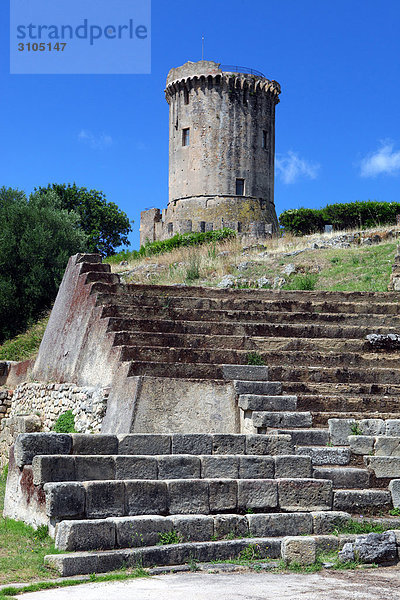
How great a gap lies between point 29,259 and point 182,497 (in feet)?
65.7

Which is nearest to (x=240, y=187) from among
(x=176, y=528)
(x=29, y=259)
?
(x=29, y=259)

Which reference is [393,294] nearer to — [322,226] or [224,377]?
[224,377]

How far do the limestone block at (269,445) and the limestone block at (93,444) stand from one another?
1549mm

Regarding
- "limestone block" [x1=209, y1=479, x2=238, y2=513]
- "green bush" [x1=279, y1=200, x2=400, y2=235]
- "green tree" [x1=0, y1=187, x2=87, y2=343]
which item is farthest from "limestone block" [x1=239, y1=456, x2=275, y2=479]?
"green bush" [x1=279, y1=200, x2=400, y2=235]

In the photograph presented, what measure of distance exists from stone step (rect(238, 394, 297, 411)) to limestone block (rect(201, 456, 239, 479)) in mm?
1934

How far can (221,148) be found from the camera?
48094 millimetres

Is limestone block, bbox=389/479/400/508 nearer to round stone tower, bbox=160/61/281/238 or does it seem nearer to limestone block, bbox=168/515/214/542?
limestone block, bbox=168/515/214/542

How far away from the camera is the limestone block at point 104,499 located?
24.5 feet

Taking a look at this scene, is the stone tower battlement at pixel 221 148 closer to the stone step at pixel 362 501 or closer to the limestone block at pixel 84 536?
the stone step at pixel 362 501

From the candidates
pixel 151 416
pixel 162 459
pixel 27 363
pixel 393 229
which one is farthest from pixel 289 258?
pixel 162 459

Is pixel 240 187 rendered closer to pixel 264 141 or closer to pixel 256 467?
pixel 264 141

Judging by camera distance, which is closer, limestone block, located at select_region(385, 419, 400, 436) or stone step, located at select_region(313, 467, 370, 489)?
stone step, located at select_region(313, 467, 370, 489)

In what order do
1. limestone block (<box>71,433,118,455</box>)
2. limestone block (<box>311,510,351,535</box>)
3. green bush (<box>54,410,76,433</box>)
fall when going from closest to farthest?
1. limestone block (<box>311,510,351,535</box>)
2. limestone block (<box>71,433,118,455</box>)
3. green bush (<box>54,410,76,433</box>)

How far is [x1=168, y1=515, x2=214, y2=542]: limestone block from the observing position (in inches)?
293
